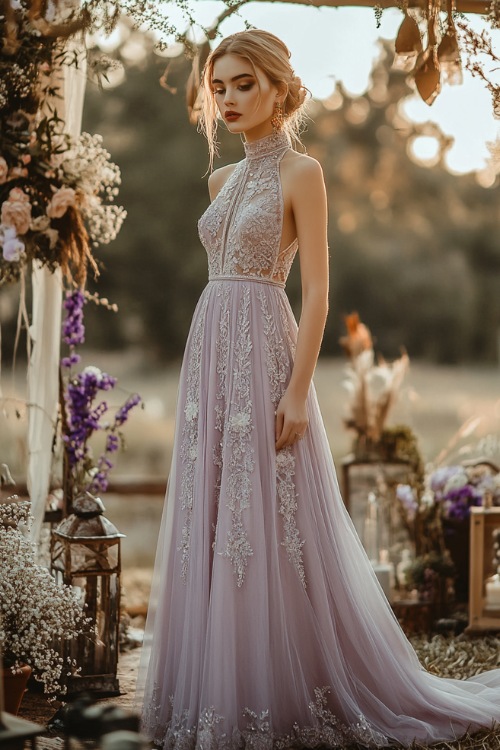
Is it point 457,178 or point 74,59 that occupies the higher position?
point 457,178

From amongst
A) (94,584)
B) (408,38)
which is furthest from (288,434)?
(408,38)

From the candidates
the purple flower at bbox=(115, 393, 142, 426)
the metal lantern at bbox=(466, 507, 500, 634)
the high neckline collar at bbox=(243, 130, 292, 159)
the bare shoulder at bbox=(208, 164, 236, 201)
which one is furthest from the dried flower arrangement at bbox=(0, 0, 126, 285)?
the metal lantern at bbox=(466, 507, 500, 634)

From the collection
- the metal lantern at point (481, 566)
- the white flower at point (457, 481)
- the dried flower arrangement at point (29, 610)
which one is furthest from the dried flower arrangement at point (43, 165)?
the white flower at point (457, 481)

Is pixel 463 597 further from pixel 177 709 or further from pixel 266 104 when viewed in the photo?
pixel 266 104

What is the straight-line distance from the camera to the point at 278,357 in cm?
280

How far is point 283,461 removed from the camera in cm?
274

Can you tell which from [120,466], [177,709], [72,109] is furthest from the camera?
[120,466]

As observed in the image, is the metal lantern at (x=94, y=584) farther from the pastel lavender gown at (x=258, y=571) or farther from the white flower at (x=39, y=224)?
the white flower at (x=39, y=224)

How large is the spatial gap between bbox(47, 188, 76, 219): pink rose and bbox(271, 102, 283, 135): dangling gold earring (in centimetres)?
82

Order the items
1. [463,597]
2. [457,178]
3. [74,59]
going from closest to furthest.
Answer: [74,59], [463,597], [457,178]

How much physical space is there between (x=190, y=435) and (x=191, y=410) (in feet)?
→ 0.24

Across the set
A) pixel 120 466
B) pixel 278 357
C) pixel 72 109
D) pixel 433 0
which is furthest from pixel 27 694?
pixel 120 466

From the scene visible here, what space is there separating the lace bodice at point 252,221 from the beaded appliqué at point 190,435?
0.16m

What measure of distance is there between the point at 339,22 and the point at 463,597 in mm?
5926
